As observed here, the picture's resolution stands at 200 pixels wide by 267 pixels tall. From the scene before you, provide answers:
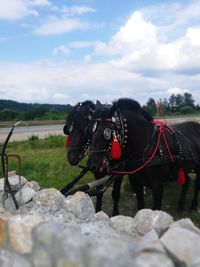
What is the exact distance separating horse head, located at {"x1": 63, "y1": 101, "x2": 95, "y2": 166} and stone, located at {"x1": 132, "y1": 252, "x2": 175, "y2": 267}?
409cm

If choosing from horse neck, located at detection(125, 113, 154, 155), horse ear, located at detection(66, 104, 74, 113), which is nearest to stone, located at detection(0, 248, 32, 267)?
horse neck, located at detection(125, 113, 154, 155)

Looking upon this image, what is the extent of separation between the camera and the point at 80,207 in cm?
382

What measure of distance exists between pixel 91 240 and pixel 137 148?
351 cm

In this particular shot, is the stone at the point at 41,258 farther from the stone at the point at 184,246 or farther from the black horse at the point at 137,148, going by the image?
the black horse at the point at 137,148

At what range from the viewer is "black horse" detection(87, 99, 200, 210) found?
19.0 ft

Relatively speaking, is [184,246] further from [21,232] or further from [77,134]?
[77,134]

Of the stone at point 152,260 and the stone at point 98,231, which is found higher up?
the stone at point 152,260

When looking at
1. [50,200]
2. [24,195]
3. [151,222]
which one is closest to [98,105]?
[24,195]

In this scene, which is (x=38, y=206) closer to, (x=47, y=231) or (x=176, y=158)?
(x=47, y=231)

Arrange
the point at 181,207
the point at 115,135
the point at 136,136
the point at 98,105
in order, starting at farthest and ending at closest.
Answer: the point at 181,207 → the point at 98,105 → the point at 136,136 → the point at 115,135

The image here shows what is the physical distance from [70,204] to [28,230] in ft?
3.13

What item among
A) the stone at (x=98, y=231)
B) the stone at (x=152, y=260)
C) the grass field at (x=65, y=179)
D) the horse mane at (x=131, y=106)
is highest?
the horse mane at (x=131, y=106)

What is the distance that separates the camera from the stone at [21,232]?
298 centimetres

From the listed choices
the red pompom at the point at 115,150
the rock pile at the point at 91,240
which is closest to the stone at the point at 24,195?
the rock pile at the point at 91,240
